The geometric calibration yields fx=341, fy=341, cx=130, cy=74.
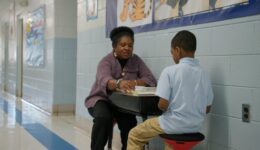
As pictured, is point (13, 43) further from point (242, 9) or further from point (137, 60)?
point (242, 9)

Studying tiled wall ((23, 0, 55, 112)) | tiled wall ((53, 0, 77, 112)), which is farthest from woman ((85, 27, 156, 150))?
tiled wall ((23, 0, 55, 112))

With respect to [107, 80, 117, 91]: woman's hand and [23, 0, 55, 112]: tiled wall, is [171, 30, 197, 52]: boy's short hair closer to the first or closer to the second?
[107, 80, 117, 91]: woman's hand

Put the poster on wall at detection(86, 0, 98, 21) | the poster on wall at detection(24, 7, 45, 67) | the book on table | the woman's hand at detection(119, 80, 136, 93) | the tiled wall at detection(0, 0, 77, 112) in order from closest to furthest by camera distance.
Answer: the book on table
the woman's hand at detection(119, 80, 136, 93)
the poster on wall at detection(86, 0, 98, 21)
the tiled wall at detection(0, 0, 77, 112)
the poster on wall at detection(24, 7, 45, 67)

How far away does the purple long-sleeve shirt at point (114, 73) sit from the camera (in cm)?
302

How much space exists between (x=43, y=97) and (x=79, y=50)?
2.24 meters

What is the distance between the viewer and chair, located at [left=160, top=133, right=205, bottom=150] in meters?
2.09

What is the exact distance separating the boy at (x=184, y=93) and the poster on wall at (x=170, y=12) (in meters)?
0.31

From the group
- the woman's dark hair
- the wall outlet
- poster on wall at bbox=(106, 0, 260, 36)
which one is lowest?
the wall outlet

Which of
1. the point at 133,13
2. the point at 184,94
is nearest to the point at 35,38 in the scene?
the point at 133,13

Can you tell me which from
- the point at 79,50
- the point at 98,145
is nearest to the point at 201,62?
the point at 98,145

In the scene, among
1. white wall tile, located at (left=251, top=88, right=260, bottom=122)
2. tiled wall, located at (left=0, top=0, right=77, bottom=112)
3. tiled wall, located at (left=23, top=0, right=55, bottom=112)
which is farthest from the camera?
tiled wall, located at (left=23, top=0, right=55, bottom=112)

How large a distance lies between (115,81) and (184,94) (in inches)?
33.3

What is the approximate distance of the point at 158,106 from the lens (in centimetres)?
229

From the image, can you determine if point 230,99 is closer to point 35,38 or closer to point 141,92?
point 141,92
